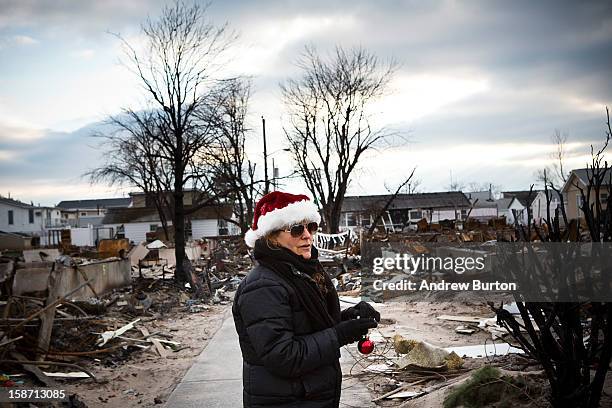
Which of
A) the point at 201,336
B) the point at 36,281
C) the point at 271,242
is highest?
the point at 271,242

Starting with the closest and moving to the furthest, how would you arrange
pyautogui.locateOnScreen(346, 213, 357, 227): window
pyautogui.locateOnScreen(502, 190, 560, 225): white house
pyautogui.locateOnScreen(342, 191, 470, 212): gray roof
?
pyautogui.locateOnScreen(502, 190, 560, 225): white house
pyautogui.locateOnScreen(346, 213, 357, 227): window
pyautogui.locateOnScreen(342, 191, 470, 212): gray roof

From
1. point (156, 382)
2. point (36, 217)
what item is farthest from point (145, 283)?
point (36, 217)

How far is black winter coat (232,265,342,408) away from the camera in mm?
2717

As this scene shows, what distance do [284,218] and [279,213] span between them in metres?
A: 0.05

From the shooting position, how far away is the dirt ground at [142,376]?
23.4 ft

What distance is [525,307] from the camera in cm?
434

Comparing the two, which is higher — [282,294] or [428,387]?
[282,294]

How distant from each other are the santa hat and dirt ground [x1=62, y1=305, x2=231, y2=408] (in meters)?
4.35

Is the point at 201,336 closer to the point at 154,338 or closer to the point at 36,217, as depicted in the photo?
the point at 154,338

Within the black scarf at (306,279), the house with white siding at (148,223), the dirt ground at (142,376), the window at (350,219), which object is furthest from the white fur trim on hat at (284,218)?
the window at (350,219)

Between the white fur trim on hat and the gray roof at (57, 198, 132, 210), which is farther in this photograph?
the gray roof at (57, 198, 132, 210)

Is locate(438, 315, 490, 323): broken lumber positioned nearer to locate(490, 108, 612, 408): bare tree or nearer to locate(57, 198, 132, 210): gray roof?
locate(490, 108, 612, 408): bare tree

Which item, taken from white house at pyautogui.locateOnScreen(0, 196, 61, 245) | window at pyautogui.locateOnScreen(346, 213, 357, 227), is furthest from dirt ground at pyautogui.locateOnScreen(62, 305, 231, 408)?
white house at pyautogui.locateOnScreen(0, 196, 61, 245)

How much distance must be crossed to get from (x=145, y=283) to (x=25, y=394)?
39.5ft
